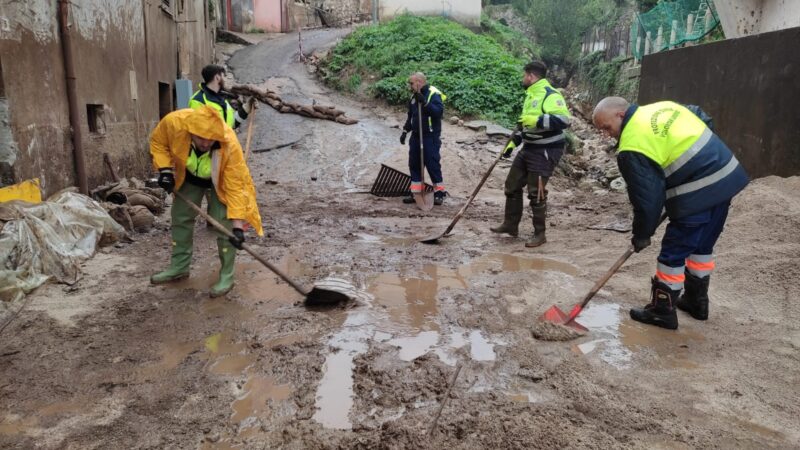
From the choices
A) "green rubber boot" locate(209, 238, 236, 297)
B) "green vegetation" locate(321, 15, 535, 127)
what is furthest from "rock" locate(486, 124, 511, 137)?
"green rubber boot" locate(209, 238, 236, 297)

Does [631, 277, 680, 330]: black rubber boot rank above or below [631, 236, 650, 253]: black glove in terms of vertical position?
below

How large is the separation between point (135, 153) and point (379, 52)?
32.3 feet

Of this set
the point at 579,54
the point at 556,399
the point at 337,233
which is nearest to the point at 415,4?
the point at 579,54

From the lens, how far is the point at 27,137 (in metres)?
4.93

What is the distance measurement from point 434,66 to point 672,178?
488 inches

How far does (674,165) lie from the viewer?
3.49 meters

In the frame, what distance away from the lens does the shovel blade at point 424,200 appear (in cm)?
784

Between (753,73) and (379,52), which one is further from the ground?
(379,52)

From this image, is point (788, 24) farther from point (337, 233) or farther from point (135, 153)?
point (135, 153)

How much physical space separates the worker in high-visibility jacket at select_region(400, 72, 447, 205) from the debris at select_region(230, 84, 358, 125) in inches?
174

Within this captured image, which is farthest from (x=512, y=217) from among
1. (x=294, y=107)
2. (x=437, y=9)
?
(x=437, y=9)

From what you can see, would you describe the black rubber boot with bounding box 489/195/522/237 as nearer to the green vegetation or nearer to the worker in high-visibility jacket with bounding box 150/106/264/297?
the worker in high-visibility jacket with bounding box 150/106/264/297

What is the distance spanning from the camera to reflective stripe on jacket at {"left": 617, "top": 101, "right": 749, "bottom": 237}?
11.2ft

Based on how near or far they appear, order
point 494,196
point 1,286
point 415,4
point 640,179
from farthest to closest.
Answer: point 415,4 < point 494,196 < point 1,286 < point 640,179
